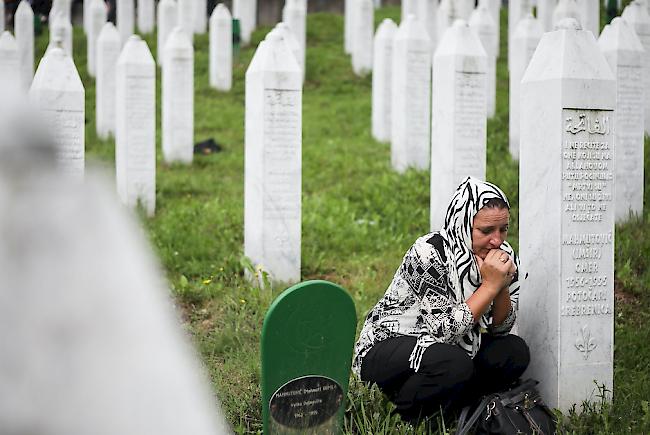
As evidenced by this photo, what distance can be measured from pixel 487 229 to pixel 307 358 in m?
0.96

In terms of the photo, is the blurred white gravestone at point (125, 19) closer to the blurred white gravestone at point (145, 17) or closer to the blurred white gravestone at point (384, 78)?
the blurred white gravestone at point (145, 17)

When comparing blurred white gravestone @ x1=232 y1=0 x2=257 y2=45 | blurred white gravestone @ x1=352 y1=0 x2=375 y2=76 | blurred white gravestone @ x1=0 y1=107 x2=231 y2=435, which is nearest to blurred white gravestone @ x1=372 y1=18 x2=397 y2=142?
blurred white gravestone @ x1=352 y1=0 x2=375 y2=76

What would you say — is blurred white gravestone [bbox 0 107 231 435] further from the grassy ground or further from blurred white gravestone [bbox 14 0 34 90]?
blurred white gravestone [bbox 14 0 34 90]

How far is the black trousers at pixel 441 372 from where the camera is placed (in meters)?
3.68

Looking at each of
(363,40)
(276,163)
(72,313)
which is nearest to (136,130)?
(276,163)

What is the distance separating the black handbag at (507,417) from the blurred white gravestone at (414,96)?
20.8ft

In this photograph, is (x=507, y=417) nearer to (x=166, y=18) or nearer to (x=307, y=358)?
(x=307, y=358)

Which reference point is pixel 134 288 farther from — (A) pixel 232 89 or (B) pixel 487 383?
(A) pixel 232 89

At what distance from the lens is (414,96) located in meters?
10.0

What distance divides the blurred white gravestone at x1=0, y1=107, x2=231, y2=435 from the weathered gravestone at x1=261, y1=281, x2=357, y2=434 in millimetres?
2287

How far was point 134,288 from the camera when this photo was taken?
103 cm

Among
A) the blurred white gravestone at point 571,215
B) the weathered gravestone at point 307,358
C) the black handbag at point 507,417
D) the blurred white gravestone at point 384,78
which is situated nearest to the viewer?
the weathered gravestone at point 307,358

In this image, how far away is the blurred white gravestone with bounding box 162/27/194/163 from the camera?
1148cm

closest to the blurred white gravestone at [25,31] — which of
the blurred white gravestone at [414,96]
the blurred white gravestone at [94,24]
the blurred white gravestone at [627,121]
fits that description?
the blurred white gravestone at [94,24]
